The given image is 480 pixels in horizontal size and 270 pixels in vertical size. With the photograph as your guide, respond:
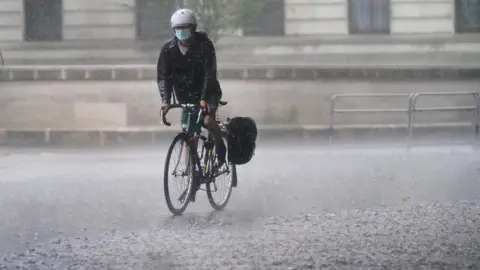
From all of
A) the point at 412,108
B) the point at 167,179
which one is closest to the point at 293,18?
the point at 412,108

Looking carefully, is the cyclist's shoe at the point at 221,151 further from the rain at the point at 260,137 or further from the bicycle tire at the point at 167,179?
the bicycle tire at the point at 167,179

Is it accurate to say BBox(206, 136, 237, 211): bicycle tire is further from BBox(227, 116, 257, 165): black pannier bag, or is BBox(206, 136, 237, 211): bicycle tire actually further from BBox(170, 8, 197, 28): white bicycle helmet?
BBox(170, 8, 197, 28): white bicycle helmet

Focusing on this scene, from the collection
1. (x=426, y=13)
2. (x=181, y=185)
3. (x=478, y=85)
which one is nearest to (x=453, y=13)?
(x=426, y=13)

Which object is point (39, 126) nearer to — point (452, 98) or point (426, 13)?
point (452, 98)

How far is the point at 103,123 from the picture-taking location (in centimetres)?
1545

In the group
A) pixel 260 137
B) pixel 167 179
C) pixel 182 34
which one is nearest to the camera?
pixel 182 34

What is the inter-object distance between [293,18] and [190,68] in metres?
15.3

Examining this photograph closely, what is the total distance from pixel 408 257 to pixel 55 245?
2.54m

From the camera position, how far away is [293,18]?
71.6 ft

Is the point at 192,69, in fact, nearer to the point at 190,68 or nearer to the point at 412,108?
the point at 190,68

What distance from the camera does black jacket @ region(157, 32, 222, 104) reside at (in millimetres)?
6785


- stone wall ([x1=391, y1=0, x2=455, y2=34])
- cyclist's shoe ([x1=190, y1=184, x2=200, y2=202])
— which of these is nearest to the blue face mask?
cyclist's shoe ([x1=190, y1=184, x2=200, y2=202])

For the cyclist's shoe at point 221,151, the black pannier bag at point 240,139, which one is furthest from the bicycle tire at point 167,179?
the black pannier bag at point 240,139

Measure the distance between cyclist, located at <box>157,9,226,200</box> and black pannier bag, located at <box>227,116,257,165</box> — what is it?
0.16m
